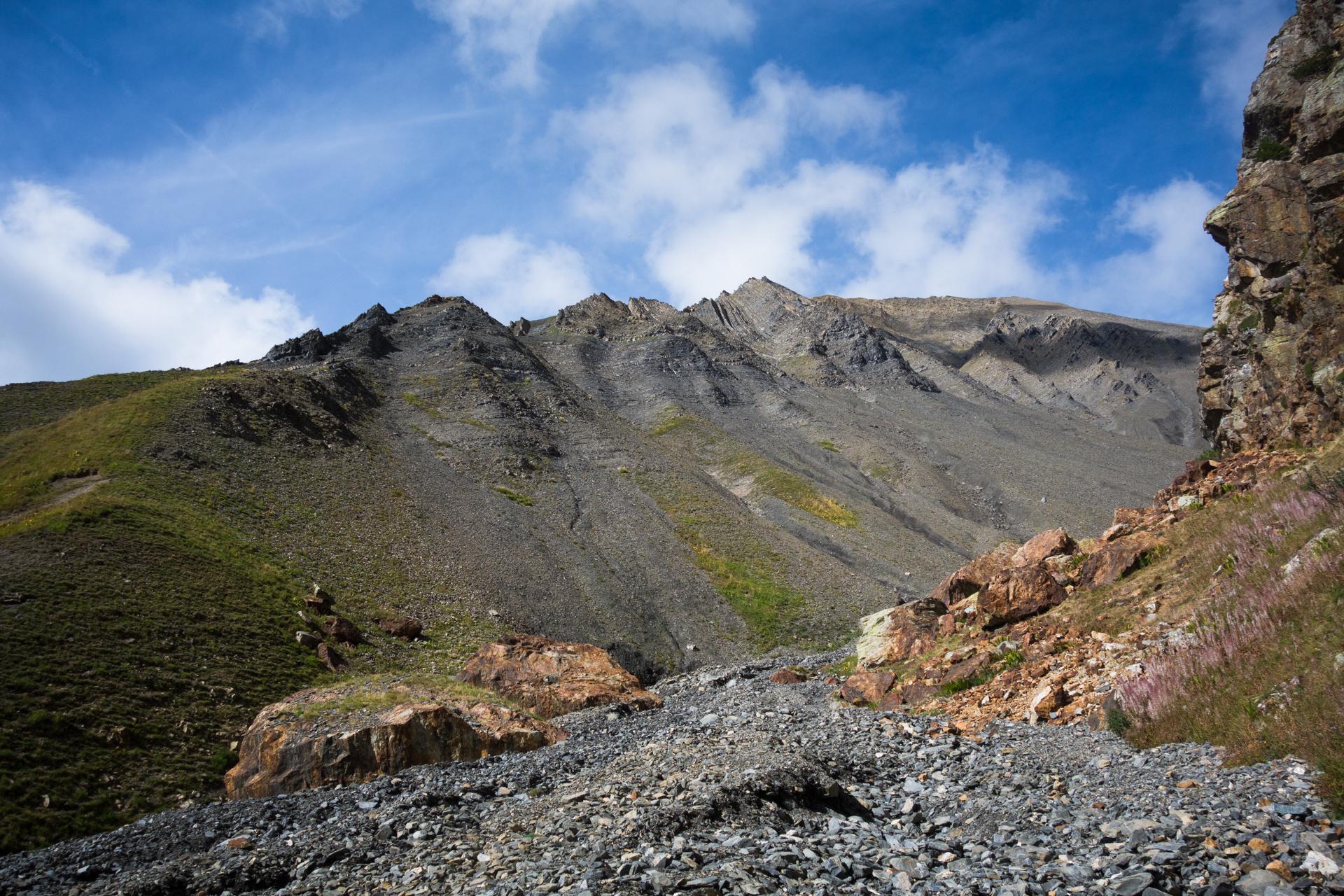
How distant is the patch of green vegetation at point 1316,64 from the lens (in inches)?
1062

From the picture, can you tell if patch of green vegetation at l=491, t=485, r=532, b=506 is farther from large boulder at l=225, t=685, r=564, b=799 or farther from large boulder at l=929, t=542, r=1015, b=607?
large boulder at l=929, t=542, r=1015, b=607

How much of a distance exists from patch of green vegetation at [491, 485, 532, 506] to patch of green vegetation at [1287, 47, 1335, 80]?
217 feet

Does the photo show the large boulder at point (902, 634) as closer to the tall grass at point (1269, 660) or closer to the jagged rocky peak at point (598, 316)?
the tall grass at point (1269, 660)

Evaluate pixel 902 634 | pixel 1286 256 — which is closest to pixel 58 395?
pixel 902 634

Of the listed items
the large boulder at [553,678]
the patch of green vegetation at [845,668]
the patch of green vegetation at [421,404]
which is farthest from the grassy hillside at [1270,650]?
the patch of green vegetation at [421,404]

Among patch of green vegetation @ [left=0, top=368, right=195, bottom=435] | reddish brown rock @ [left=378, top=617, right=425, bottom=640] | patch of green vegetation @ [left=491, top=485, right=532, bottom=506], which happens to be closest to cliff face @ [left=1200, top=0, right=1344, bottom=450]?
reddish brown rock @ [left=378, top=617, right=425, bottom=640]

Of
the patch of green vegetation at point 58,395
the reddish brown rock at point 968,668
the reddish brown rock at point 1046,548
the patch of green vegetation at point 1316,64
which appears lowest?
the reddish brown rock at point 968,668

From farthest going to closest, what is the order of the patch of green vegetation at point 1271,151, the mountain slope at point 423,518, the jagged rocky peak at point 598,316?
the jagged rocky peak at point 598,316 < the mountain slope at point 423,518 < the patch of green vegetation at point 1271,151

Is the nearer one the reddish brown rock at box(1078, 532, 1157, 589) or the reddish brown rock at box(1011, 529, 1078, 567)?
the reddish brown rock at box(1078, 532, 1157, 589)

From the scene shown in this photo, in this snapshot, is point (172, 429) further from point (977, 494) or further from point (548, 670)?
point (977, 494)

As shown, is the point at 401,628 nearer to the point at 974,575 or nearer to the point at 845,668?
the point at 845,668

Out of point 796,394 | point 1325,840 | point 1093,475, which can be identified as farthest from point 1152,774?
point 796,394

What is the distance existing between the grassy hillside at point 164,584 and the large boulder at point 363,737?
9.05ft

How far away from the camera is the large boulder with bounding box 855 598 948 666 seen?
24.2 metres
